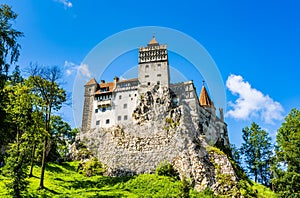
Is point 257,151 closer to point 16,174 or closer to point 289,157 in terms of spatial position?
point 289,157

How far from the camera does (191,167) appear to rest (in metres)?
39.2

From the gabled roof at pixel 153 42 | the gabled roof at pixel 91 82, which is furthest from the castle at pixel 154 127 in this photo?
the gabled roof at pixel 91 82

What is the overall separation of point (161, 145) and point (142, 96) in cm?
1036

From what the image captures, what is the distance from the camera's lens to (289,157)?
101 feet

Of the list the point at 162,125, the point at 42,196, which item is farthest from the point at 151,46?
the point at 42,196

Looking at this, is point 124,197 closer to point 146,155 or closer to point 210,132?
point 146,155

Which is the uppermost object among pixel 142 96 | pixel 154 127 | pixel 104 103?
pixel 142 96

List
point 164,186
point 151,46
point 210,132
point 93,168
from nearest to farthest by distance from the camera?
1. point 164,186
2. point 93,168
3. point 210,132
4. point 151,46

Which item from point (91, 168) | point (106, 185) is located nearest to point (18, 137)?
point (106, 185)

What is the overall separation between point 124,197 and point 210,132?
86.3 feet

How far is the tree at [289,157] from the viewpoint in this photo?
2900cm

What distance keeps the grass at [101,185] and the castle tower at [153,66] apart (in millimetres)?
18844

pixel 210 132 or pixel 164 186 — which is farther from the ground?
pixel 210 132

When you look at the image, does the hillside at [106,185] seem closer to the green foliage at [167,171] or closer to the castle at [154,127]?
the green foliage at [167,171]
